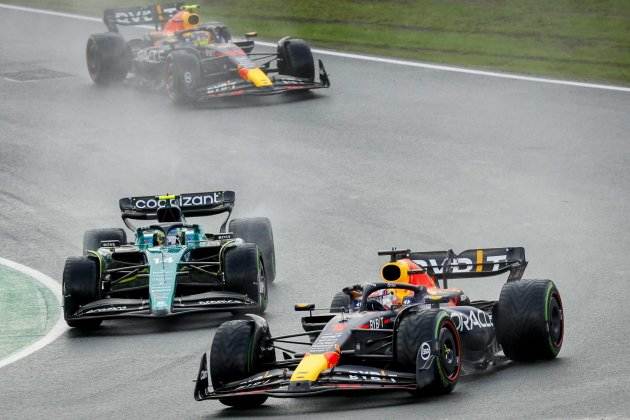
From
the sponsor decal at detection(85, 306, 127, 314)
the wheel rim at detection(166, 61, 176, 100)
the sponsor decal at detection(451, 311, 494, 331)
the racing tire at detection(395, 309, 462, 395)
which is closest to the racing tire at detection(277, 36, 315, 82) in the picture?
the wheel rim at detection(166, 61, 176, 100)

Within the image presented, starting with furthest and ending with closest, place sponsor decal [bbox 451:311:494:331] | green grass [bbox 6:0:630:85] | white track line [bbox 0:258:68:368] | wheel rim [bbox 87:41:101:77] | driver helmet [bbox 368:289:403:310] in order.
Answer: wheel rim [bbox 87:41:101:77] < green grass [bbox 6:0:630:85] < white track line [bbox 0:258:68:368] < driver helmet [bbox 368:289:403:310] < sponsor decal [bbox 451:311:494:331]

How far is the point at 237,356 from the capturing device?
41.4ft

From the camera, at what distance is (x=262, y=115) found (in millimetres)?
28297

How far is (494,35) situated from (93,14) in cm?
1360

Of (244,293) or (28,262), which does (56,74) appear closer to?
(28,262)

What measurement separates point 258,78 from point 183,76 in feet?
5.17

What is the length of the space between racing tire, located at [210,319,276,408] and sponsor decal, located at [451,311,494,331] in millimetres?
1719

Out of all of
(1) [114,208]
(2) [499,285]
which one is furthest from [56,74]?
(2) [499,285]

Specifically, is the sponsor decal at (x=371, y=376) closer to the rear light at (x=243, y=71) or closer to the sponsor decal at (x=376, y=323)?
the sponsor decal at (x=376, y=323)

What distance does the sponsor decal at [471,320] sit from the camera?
42.5 feet

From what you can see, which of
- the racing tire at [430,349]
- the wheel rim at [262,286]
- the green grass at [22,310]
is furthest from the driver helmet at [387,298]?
the green grass at [22,310]

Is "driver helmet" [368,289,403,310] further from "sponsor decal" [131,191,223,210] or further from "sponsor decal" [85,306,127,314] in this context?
"sponsor decal" [131,191,223,210]

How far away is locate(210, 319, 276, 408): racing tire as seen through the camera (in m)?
12.6

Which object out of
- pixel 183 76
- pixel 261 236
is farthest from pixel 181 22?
pixel 261 236
